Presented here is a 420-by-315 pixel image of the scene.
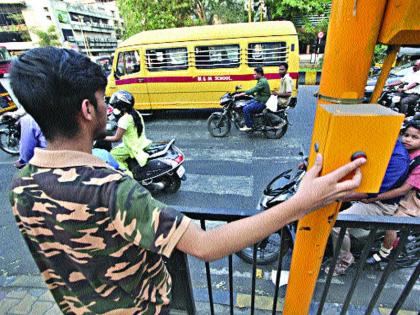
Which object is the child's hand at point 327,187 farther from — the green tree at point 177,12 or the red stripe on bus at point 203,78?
the green tree at point 177,12

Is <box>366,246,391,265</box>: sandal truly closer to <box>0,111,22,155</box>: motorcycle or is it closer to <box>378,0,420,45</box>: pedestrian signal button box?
<box>378,0,420,45</box>: pedestrian signal button box

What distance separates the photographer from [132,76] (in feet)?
24.8

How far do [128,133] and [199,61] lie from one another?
452 centimetres

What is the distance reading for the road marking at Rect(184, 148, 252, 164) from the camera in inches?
194

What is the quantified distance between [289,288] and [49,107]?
1.30 metres

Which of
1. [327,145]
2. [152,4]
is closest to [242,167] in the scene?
[327,145]

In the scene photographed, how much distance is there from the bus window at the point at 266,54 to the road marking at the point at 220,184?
406cm

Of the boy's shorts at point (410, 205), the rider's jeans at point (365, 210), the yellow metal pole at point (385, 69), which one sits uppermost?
the yellow metal pole at point (385, 69)

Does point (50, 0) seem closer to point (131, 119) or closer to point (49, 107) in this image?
point (131, 119)

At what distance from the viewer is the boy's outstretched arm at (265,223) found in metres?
0.69

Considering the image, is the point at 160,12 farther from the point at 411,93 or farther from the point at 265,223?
the point at 265,223

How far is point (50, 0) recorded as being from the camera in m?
27.8

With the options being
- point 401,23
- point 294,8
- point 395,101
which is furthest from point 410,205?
point 294,8

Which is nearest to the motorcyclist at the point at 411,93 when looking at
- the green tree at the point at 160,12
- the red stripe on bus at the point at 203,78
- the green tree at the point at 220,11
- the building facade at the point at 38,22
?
the red stripe on bus at the point at 203,78
